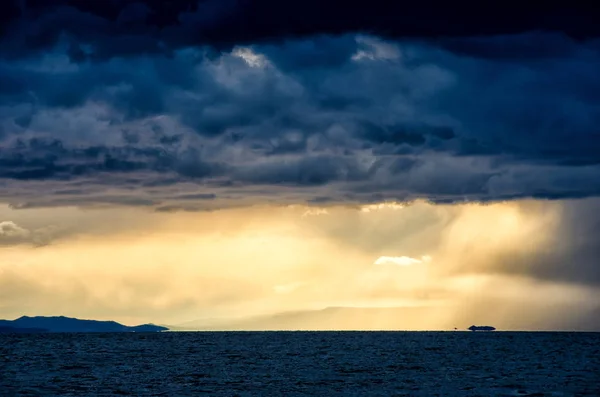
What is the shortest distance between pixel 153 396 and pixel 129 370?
37.3 meters

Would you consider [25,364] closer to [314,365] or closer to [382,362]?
[314,365]

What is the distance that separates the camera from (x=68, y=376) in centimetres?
10269

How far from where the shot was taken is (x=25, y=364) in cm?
13112

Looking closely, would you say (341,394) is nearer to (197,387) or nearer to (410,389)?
(410,389)

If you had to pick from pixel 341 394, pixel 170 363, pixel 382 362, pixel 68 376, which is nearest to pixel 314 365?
pixel 382 362

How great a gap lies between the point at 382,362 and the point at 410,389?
49943 mm

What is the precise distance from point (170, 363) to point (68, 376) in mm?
31770

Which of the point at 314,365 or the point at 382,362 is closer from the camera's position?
the point at 314,365

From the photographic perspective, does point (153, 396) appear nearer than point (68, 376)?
Yes

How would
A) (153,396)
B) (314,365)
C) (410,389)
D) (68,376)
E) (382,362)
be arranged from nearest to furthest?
1. (153,396)
2. (410,389)
3. (68,376)
4. (314,365)
5. (382,362)

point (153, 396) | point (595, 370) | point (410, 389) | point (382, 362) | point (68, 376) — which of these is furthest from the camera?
point (382, 362)

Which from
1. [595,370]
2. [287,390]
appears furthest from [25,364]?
[595,370]

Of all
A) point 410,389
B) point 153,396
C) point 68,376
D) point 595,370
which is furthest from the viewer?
point 595,370

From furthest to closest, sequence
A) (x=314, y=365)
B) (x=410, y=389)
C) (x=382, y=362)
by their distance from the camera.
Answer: (x=382, y=362)
(x=314, y=365)
(x=410, y=389)
